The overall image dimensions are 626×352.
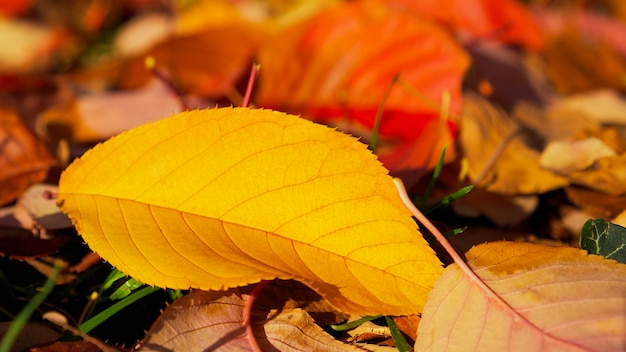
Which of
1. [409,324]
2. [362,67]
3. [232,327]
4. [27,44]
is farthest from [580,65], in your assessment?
[27,44]

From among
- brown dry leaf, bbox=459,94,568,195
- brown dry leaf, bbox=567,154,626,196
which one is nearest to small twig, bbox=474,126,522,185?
brown dry leaf, bbox=459,94,568,195

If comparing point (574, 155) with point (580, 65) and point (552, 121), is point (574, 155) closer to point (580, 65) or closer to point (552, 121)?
point (552, 121)

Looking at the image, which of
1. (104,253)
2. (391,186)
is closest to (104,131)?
(104,253)

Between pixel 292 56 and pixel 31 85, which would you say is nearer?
pixel 292 56

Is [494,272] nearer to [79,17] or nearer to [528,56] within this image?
[528,56]

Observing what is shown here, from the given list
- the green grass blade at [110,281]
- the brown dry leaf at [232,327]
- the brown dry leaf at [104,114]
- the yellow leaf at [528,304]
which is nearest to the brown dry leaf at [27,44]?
the brown dry leaf at [104,114]

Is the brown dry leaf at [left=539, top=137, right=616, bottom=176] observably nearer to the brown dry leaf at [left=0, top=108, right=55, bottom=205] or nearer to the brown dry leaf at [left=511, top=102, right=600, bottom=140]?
the brown dry leaf at [left=511, top=102, right=600, bottom=140]
